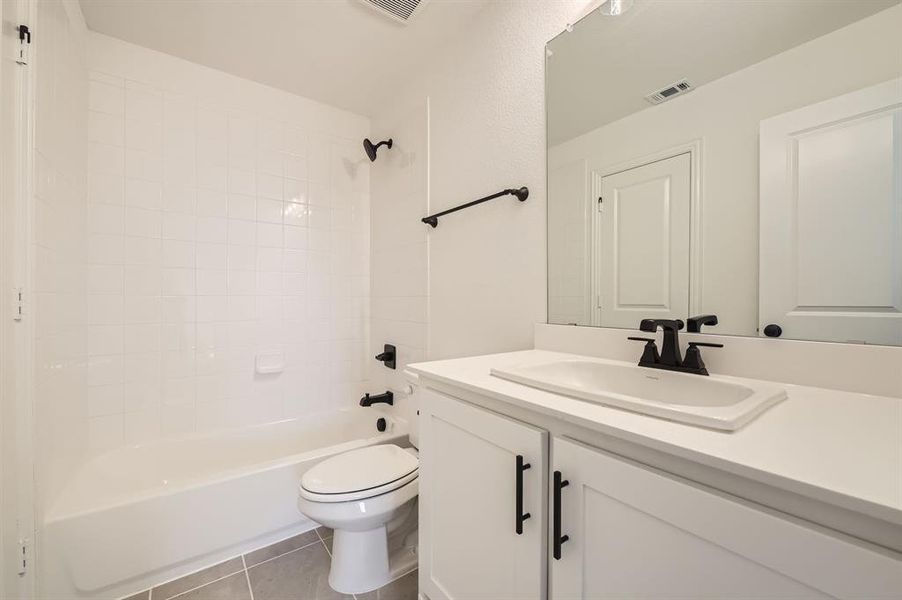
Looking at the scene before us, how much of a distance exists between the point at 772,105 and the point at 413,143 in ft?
5.32

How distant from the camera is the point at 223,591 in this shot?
1.37 m

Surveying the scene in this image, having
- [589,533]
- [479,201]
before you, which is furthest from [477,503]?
[479,201]

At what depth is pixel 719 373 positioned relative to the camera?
89 cm

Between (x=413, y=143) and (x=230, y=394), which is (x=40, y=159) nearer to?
(x=230, y=394)

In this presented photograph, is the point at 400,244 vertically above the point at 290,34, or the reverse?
the point at 290,34

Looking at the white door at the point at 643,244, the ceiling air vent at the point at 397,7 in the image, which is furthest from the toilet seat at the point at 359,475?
the ceiling air vent at the point at 397,7

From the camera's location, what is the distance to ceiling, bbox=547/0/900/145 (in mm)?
827

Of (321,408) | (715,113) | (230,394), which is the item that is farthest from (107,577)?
(715,113)

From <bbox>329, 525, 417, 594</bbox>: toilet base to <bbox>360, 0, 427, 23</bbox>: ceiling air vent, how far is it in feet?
7.20

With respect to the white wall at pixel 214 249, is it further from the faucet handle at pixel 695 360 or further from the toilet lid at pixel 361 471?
the faucet handle at pixel 695 360

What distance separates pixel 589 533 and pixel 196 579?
1.68 metres

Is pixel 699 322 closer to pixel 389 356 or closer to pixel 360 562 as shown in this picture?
pixel 360 562

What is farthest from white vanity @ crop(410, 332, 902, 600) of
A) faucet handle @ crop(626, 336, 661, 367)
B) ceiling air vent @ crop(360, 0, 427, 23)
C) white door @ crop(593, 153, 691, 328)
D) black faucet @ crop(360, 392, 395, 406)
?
ceiling air vent @ crop(360, 0, 427, 23)

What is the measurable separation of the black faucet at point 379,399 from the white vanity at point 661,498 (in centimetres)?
124
